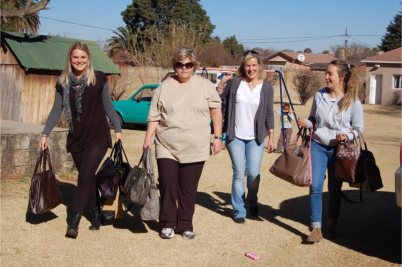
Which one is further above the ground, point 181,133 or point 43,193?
point 181,133

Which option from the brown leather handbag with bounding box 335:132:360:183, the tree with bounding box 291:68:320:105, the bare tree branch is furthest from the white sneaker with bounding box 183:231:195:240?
the tree with bounding box 291:68:320:105

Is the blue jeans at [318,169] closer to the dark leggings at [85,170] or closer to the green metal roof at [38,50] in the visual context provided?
the dark leggings at [85,170]

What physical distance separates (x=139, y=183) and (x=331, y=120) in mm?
1957

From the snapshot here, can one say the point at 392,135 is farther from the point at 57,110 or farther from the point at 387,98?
the point at 387,98

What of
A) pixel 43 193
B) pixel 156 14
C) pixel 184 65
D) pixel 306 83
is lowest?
pixel 43 193

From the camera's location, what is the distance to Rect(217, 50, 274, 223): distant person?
213 inches

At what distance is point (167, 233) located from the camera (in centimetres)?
482

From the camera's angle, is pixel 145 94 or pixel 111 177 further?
pixel 145 94

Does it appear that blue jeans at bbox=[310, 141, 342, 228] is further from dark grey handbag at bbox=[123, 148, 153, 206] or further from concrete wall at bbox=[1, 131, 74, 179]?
concrete wall at bbox=[1, 131, 74, 179]

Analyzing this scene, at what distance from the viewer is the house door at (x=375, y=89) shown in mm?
34438

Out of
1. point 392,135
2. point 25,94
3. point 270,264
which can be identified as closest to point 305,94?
point 392,135

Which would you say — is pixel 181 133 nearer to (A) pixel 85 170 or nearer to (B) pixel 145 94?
(A) pixel 85 170

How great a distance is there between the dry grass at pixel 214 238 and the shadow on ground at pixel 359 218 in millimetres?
10

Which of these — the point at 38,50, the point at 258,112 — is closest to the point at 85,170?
the point at 258,112
